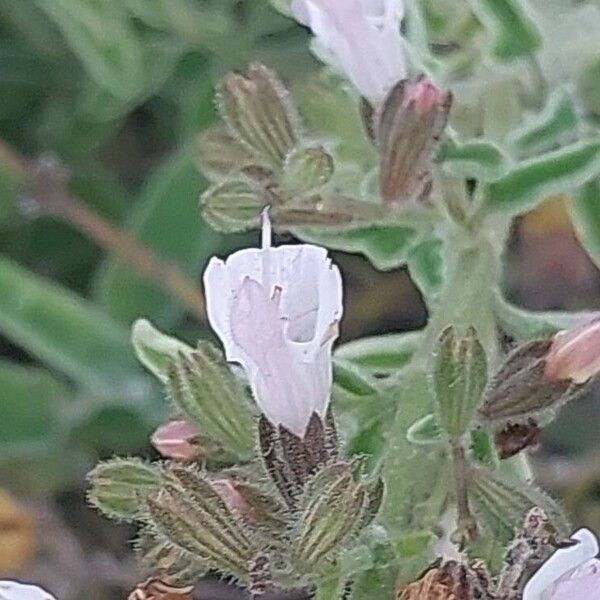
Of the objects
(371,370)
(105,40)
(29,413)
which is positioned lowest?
(29,413)

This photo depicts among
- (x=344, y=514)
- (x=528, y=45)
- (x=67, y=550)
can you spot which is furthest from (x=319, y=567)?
(x=67, y=550)

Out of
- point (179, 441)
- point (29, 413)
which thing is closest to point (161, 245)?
point (29, 413)

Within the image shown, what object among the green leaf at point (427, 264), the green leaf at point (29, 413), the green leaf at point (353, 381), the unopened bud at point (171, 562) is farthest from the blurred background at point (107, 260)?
the unopened bud at point (171, 562)

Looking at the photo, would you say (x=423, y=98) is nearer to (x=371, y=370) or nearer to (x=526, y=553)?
(x=371, y=370)

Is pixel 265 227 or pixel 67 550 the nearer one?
pixel 265 227

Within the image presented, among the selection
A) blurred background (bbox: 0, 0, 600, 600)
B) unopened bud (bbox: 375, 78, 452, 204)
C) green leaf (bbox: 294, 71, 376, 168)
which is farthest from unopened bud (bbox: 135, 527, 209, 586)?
blurred background (bbox: 0, 0, 600, 600)

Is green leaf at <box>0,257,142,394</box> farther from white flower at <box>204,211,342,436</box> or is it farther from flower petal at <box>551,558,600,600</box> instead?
flower petal at <box>551,558,600,600</box>

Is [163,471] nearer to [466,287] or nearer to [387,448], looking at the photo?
[387,448]
